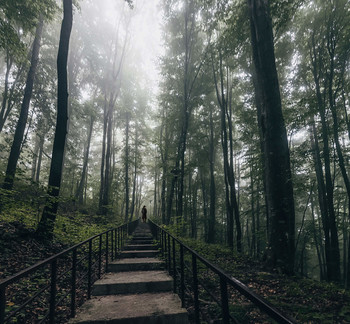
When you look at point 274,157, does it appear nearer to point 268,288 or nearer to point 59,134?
point 268,288

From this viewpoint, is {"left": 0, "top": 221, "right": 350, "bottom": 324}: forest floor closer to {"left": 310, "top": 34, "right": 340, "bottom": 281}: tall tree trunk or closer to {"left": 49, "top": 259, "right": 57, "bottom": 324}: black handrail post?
{"left": 49, "top": 259, "right": 57, "bottom": 324}: black handrail post

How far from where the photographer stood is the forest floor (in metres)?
3.15

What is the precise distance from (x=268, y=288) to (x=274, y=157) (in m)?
3.14

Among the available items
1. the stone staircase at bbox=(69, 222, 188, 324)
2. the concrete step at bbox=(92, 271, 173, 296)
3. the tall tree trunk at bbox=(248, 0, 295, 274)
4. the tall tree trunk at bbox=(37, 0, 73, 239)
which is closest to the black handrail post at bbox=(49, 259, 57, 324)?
the stone staircase at bbox=(69, 222, 188, 324)

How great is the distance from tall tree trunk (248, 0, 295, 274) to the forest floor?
653 millimetres

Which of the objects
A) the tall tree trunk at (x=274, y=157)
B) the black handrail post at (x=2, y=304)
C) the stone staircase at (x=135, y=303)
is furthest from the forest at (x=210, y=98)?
the black handrail post at (x=2, y=304)

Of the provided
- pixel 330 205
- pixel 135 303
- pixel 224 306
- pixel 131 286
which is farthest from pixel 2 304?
pixel 330 205

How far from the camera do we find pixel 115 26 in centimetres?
1576

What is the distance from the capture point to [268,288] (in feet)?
13.3

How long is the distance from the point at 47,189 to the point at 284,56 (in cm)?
1238

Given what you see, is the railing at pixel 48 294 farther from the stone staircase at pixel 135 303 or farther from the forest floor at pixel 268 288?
the forest floor at pixel 268 288

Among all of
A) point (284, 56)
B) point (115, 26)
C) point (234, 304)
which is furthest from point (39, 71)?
point (234, 304)

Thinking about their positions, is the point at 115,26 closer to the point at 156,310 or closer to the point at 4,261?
the point at 4,261

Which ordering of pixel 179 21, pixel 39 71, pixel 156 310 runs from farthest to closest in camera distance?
pixel 179 21 → pixel 39 71 → pixel 156 310
